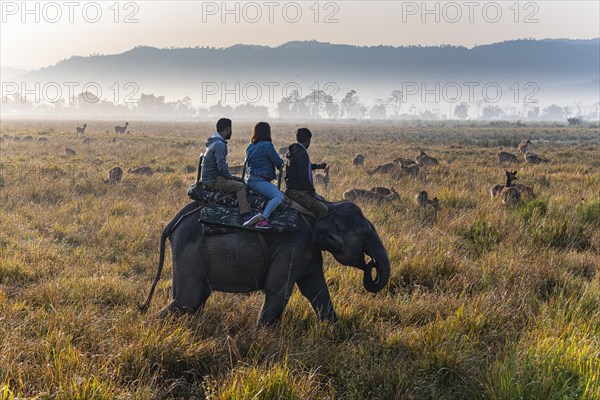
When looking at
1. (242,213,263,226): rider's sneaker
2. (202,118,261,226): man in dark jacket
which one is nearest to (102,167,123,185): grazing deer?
(202,118,261,226): man in dark jacket

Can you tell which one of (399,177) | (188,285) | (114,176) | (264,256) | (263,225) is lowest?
(188,285)

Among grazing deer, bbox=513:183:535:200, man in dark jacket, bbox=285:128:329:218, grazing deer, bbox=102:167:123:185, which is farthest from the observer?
grazing deer, bbox=102:167:123:185

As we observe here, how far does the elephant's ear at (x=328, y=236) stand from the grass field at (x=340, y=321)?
2.65 feet

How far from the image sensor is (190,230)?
454cm

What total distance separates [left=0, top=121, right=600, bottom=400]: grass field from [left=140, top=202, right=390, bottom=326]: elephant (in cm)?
30

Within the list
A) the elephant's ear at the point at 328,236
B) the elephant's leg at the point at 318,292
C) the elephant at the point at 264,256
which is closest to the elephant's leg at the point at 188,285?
the elephant at the point at 264,256

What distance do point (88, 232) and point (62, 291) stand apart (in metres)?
3.59

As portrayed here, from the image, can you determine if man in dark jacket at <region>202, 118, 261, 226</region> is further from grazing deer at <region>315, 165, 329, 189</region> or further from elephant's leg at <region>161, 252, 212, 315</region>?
grazing deer at <region>315, 165, 329, 189</region>

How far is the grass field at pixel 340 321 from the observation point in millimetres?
3416

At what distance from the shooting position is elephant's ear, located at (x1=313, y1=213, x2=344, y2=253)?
14.4 feet

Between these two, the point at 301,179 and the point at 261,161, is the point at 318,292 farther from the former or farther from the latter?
the point at 261,161

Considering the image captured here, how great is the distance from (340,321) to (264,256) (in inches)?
43.5

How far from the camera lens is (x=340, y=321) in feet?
15.8

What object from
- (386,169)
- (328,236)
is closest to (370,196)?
(386,169)
